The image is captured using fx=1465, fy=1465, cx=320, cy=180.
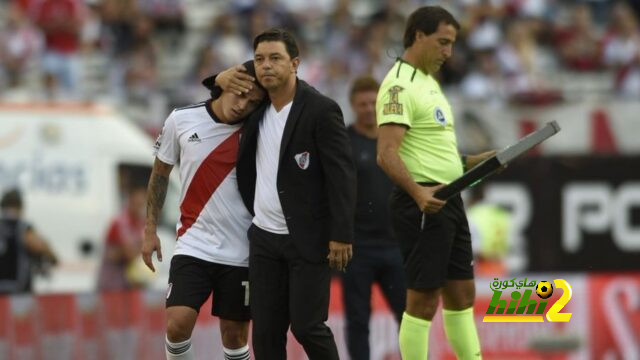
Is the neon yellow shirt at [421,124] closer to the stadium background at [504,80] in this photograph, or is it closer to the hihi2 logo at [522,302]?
the hihi2 logo at [522,302]

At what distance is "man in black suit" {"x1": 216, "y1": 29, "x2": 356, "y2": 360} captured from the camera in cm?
860

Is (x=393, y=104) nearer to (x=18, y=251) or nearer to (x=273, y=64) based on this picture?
(x=273, y=64)

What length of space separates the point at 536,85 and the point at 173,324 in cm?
1130

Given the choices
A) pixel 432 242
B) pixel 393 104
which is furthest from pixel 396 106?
pixel 432 242

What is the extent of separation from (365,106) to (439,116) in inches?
78.2

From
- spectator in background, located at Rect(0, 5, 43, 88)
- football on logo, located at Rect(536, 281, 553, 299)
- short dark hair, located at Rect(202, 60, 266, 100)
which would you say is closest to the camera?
short dark hair, located at Rect(202, 60, 266, 100)

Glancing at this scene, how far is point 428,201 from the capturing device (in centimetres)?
880

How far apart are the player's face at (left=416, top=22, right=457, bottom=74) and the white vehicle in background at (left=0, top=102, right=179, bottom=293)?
24.8 ft

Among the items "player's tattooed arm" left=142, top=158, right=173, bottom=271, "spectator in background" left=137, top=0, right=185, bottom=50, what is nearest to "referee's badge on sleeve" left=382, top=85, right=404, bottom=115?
"player's tattooed arm" left=142, top=158, right=173, bottom=271

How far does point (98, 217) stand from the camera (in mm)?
16578

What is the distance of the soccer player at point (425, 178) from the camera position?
9062 mm

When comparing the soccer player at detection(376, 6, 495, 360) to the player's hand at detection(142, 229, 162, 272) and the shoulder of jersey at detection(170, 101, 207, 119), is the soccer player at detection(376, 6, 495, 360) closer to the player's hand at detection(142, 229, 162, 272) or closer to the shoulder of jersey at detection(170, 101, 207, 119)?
the shoulder of jersey at detection(170, 101, 207, 119)

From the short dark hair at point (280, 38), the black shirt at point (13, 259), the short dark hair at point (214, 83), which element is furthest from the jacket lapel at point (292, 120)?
the black shirt at point (13, 259)

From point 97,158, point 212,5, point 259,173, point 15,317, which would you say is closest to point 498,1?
point 212,5
